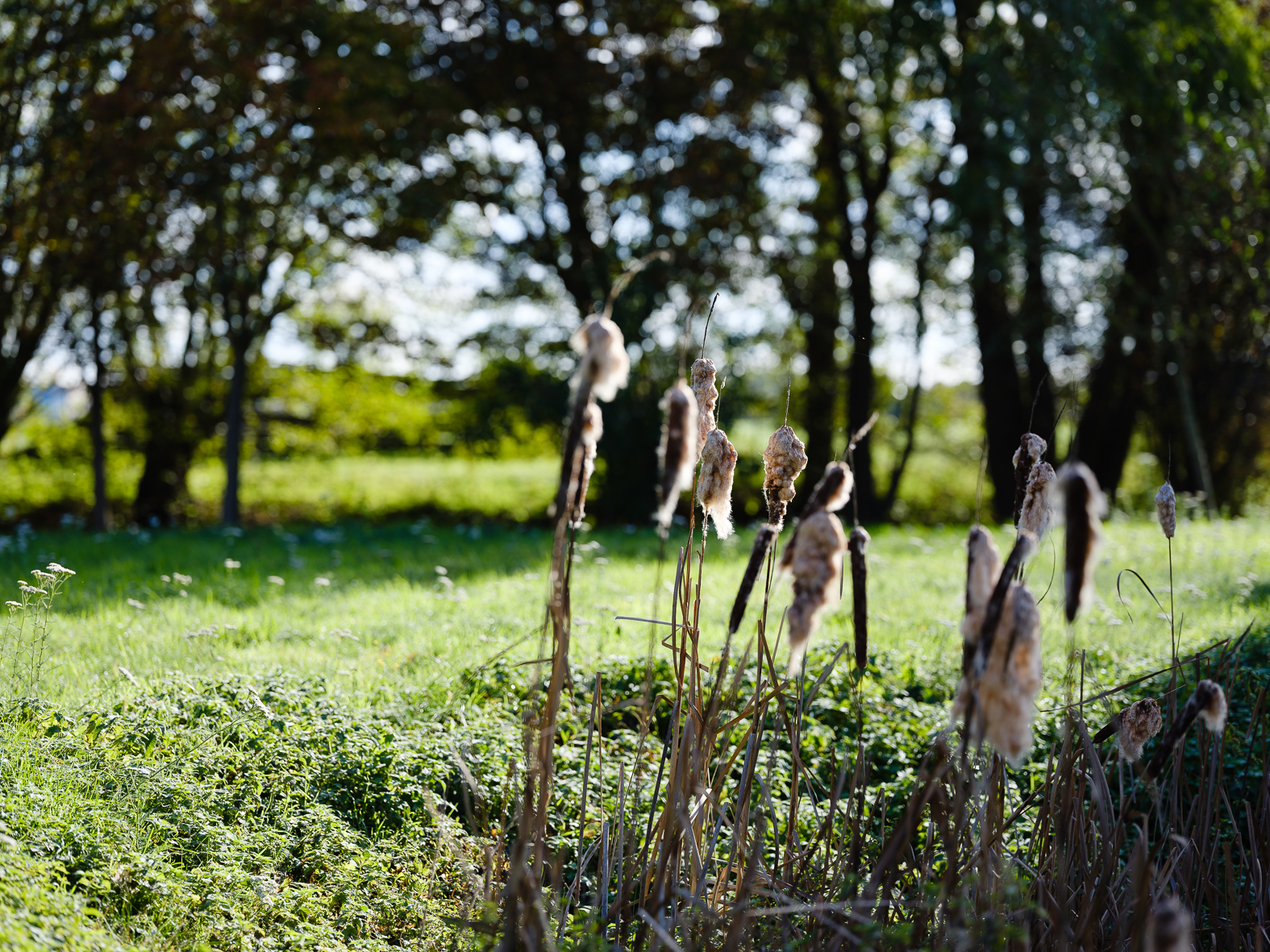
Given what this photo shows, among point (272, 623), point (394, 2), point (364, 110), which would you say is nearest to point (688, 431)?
point (272, 623)

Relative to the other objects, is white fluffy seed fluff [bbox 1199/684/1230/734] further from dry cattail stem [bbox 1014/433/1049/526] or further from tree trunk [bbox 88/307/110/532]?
tree trunk [bbox 88/307/110/532]

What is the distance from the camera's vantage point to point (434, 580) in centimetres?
639

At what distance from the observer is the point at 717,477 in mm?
2137

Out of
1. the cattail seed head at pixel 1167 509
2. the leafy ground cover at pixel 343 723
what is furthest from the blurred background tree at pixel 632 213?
the cattail seed head at pixel 1167 509

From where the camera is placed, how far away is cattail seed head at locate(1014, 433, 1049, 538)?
7.20 ft

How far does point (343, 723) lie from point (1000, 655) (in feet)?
8.01

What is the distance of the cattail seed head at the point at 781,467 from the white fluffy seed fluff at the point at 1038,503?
1.71ft

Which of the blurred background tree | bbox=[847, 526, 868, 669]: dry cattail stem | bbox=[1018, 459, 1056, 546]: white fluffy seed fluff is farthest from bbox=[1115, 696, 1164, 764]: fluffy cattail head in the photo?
the blurred background tree

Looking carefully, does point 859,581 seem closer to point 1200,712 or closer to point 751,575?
point 751,575

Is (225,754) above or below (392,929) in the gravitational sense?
above

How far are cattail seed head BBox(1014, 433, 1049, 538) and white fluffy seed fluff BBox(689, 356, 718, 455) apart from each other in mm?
710

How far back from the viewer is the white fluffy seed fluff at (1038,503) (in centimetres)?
215

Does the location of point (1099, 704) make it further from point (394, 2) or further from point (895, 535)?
point (394, 2)

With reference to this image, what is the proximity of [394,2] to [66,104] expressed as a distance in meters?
3.90
